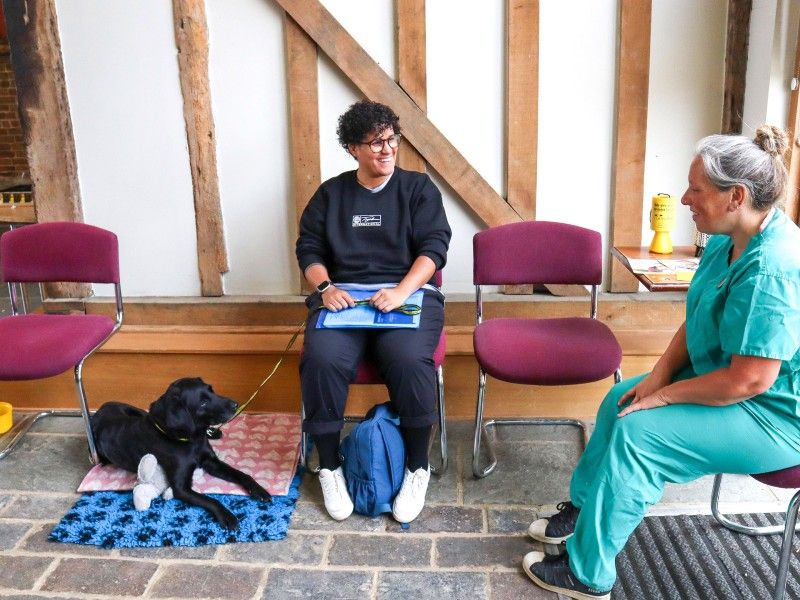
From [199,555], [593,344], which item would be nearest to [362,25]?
[593,344]

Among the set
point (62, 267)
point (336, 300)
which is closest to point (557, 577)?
point (336, 300)

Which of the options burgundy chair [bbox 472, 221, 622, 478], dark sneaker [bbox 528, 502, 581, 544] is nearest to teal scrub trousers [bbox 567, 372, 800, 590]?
dark sneaker [bbox 528, 502, 581, 544]

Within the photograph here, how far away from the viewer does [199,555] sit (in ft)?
7.45

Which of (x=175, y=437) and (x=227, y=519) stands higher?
(x=175, y=437)

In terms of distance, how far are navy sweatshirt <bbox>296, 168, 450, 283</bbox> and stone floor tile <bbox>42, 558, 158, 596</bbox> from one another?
113 cm

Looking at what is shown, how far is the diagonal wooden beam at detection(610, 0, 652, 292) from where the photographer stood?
Result: 288cm

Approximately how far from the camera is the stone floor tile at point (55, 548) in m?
2.30

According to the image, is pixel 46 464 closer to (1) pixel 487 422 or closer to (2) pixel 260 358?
(2) pixel 260 358

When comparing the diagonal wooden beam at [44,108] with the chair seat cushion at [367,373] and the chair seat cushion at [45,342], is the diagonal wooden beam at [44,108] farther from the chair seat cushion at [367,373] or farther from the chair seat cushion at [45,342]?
the chair seat cushion at [367,373]

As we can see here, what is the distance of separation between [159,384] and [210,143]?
1052 millimetres

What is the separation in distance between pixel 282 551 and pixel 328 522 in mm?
198

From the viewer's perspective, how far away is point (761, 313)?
1.69 meters

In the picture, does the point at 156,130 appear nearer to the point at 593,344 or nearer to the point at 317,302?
the point at 317,302

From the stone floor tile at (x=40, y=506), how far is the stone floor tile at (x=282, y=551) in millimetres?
650
